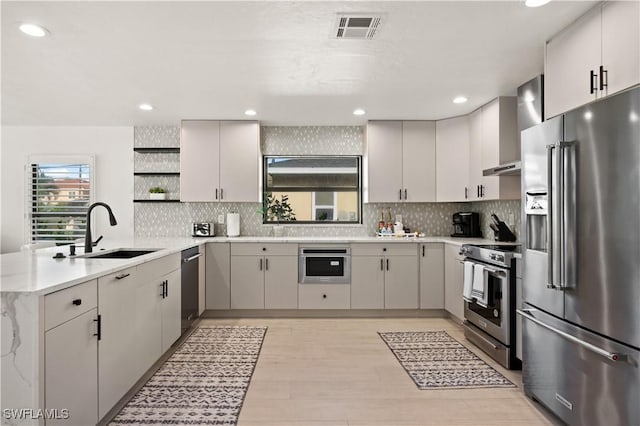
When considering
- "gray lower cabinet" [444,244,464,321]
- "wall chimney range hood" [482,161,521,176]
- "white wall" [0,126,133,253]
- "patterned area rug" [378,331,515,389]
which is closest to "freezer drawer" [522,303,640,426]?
"patterned area rug" [378,331,515,389]

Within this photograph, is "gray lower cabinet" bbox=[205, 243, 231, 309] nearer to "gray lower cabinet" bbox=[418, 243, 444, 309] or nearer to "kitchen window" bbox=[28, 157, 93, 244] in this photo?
"kitchen window" bbox=[28, 157, 93, 244]

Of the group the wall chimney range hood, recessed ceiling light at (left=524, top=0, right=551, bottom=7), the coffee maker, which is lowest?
the coffee maker

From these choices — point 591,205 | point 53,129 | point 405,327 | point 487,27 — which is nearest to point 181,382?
point 405,327

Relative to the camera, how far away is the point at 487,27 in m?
2.44

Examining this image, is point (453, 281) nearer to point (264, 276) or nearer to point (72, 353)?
point (264, 276)

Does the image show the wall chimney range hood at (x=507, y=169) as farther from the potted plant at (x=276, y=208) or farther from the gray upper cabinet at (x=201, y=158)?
the gray upper cabinet at (x=201, y=158)

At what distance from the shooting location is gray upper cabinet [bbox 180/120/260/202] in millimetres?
4785

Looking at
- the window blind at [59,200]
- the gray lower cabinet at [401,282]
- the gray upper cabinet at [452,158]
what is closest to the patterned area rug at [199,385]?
the gray lower cabinet at [401,282]

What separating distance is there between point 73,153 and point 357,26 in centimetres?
448

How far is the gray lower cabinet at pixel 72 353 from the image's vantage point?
1.64 meters

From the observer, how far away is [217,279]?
4543 mm

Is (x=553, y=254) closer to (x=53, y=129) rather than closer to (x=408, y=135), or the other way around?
(x=408, y=135)

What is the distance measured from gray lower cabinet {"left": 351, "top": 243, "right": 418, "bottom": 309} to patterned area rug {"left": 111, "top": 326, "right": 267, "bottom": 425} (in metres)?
1.34

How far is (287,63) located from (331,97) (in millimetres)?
973
